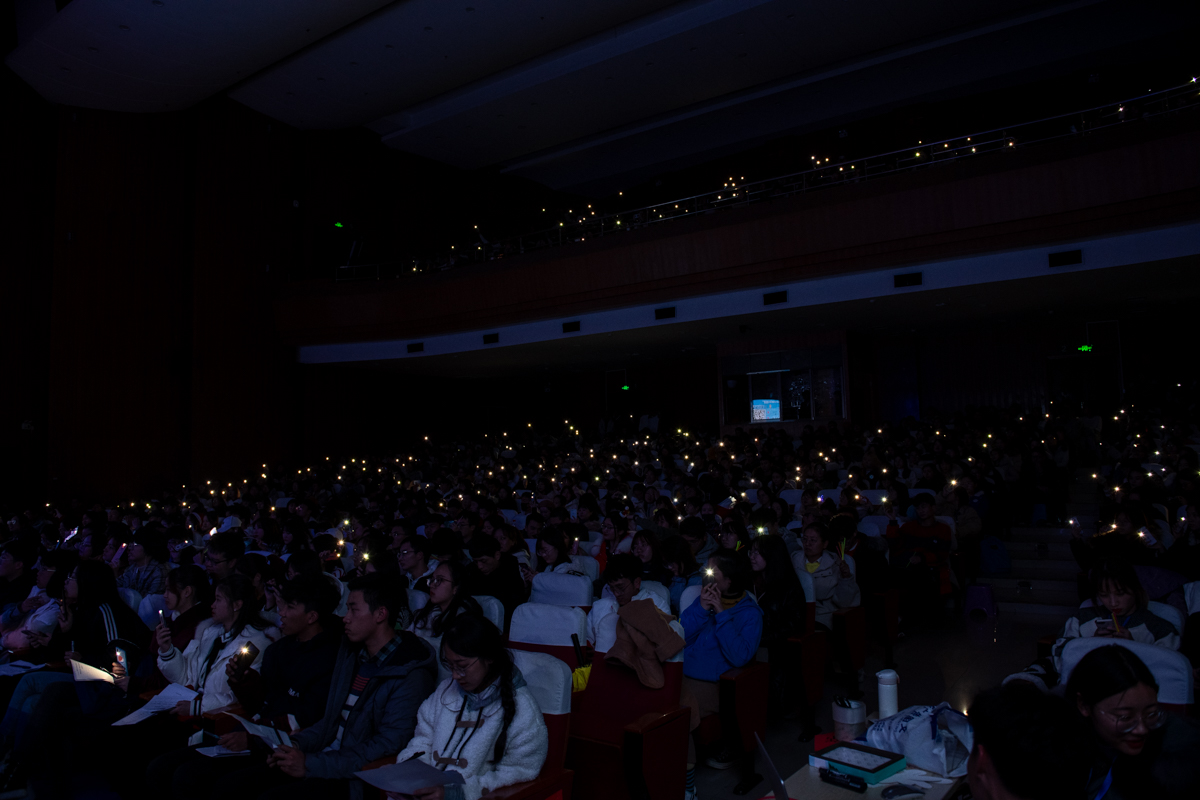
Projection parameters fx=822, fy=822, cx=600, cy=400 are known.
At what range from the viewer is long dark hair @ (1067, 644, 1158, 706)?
74.8 inches

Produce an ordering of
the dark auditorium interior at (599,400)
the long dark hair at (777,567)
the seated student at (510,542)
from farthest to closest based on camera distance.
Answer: the seated student at (510,542)
the long dark hair at (777,567)
the dark auditorium interior at (599,400)

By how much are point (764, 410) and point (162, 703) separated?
41.2ft

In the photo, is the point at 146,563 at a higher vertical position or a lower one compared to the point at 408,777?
higher

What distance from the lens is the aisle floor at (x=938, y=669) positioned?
12.9ft

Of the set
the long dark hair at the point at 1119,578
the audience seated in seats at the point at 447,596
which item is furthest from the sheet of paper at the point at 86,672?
the long dark hair at the point at 1119,578

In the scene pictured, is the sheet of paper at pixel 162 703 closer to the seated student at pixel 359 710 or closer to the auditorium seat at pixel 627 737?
the seated student at pixel 359 710

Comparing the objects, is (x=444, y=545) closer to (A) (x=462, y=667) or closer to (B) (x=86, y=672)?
(B) (x=86, y=672)

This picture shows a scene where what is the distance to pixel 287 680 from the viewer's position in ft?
10.7

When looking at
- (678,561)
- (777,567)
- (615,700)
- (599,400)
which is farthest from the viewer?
(599,400)

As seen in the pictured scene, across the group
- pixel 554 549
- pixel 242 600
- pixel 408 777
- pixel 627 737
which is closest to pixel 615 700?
pixel 627 737

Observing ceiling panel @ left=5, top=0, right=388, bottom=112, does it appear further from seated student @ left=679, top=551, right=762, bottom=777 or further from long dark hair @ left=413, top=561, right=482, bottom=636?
seated student @ left=679, top=551, right=762, bottom=777

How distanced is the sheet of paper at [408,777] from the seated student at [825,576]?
116 inches

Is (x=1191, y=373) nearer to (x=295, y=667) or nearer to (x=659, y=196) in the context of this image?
(x=659, y=196)

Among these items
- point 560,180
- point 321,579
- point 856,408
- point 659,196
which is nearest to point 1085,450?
point 856,408
